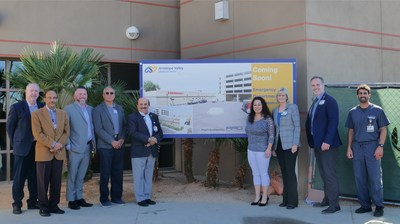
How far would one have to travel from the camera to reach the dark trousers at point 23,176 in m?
6.94

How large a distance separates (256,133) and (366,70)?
318 cm

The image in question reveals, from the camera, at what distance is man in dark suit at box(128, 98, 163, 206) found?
754 cm

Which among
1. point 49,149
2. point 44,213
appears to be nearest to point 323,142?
point 49,149

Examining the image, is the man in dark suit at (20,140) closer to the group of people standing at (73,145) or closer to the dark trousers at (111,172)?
the group of people standing at (73,145)

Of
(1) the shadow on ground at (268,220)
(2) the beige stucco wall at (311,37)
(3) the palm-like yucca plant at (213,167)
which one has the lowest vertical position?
(1) the shadow on ground at (268,220)

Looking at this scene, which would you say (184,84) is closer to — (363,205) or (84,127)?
(84,127)

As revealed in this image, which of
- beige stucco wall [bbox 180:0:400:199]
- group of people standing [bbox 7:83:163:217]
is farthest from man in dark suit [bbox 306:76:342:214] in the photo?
group of people standing [bbox 7:83:163:217]

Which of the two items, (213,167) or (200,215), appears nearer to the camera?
(200,215)

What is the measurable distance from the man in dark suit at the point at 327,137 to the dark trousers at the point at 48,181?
3.98 meters

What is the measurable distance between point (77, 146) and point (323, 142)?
382 centimetres

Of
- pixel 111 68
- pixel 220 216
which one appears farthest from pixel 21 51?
pixel 220 216

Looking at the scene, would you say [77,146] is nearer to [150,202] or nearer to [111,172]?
[111,172]

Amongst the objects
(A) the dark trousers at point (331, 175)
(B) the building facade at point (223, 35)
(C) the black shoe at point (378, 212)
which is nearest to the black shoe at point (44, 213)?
(B) the building facade at point (223, 35)

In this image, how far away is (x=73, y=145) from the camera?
23.6 feet
